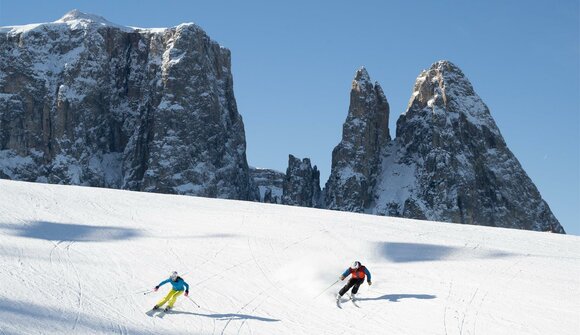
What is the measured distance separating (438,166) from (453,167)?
2892mm

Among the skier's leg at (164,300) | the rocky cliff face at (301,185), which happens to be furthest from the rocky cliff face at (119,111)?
the skier's leg at (164,300)

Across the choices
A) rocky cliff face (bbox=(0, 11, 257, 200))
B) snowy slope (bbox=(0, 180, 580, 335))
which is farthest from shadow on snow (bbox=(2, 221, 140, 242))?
rocky cliff face (bbox=(0, 11, 257, 200))

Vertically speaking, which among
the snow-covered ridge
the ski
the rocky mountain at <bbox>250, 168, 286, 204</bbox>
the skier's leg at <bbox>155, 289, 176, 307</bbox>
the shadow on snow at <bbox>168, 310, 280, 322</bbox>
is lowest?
the ski

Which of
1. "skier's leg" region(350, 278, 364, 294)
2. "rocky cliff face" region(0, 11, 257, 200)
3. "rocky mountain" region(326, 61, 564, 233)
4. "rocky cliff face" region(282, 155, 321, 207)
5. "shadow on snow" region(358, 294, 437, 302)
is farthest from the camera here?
"rocky cliff face" region(282, 155, 321, 207)

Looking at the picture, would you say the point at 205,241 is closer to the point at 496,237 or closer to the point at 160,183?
the point at 496,237

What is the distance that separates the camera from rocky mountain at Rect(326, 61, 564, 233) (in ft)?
428

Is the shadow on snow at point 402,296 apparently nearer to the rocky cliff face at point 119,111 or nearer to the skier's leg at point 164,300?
the skier's leg at point 164,300

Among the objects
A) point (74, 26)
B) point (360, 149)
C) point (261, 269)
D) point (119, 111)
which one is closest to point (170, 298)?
point (261, 269)

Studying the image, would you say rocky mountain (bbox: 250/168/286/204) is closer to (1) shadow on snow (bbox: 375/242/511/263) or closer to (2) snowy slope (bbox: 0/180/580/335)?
(2) snowy slope (bbox: 0/180/580/335)

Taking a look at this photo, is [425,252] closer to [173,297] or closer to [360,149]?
[173,297]

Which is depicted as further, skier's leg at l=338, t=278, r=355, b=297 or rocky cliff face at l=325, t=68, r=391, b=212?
rocky cliff face at l=325, t=68, r=391, b=212

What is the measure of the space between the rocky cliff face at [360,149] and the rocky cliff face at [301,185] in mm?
2957

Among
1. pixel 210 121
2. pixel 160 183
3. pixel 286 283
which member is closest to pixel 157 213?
pixel 286 283

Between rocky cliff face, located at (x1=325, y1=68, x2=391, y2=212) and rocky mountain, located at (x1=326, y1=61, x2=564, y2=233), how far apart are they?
0.20m
